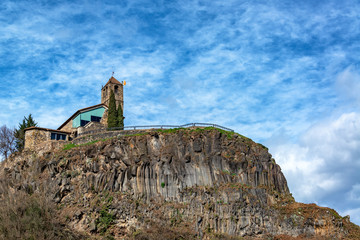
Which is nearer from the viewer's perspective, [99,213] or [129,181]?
[99,213]

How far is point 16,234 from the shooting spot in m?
40.4

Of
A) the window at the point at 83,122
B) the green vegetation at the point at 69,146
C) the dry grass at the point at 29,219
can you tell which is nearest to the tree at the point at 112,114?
the window at the point at 83,122

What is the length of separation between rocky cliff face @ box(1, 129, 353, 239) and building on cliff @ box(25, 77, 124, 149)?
524cm

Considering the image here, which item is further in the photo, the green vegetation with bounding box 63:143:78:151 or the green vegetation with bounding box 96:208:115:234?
the green vegetation with bounding box 63:143:78:151

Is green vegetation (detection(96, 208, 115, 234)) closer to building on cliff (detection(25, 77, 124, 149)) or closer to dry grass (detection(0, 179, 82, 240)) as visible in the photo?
dry grass (detection(0, 179, 82, 240))

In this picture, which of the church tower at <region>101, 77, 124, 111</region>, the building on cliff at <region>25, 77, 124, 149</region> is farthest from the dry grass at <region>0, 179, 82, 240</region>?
the church tower at <region>101, 77, 124, 111</region>

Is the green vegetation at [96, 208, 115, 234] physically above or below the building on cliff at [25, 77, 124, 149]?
below

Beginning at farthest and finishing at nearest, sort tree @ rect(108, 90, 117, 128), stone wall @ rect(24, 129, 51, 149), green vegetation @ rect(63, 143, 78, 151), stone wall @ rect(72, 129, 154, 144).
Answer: tree @ rect(108, 90, 117, 128)
stone wall @ rect(24, 129, 51, 149)
stone wall @ rect(72, 129, 154, 144)
green vegetation @ rect(63, 143, 78, 151)

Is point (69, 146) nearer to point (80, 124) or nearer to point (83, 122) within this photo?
point (80, 124)

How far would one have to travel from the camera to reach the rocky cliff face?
47.9 m

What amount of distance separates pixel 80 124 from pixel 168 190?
2239 cm

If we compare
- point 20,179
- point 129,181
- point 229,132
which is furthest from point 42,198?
point 229,132

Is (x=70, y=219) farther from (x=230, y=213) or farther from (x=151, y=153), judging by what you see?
(x=230, y=213)

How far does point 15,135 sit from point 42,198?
930 inches
